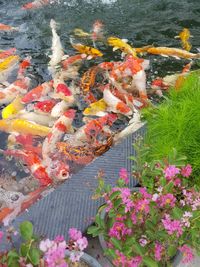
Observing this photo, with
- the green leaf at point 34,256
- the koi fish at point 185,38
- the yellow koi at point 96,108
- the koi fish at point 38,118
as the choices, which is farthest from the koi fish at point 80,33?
the green leaf at point 34,256

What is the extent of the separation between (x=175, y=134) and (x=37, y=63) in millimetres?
3342

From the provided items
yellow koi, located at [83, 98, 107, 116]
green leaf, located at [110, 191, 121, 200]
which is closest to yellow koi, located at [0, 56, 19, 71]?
yellow koi, located at [83, 98, 107, 116]

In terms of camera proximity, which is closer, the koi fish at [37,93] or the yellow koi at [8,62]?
the koi fish at [37,93]

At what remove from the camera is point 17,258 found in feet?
6.30

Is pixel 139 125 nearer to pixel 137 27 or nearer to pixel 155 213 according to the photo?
pixel 155 213

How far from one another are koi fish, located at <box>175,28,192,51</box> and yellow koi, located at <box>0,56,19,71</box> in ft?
8.60

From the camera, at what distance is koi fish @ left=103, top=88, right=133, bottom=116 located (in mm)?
4982

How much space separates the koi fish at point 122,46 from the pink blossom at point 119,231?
3945 mm

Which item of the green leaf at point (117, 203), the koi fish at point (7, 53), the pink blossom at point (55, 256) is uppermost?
the pink blossom at point (55, 256)

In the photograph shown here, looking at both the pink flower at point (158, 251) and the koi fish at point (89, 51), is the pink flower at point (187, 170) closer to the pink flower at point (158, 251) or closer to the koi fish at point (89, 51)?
the pink flower at point (158, 251)

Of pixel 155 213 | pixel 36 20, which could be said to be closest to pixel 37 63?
pixel 36 20

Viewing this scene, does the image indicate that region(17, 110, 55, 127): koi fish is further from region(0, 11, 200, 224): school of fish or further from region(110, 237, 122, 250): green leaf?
region(110, 237, 122, 250): green leaf

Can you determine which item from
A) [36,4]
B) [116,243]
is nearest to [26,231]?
[116,243]

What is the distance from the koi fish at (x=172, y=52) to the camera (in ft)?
19.6
